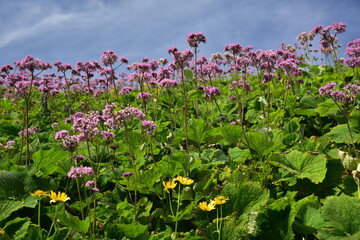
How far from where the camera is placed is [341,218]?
1891 millimetres

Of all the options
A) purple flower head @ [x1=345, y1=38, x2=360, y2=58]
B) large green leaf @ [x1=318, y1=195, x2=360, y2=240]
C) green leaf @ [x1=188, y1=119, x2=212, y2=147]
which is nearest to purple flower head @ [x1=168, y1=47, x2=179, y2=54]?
green leaf @ [x1=188, y1=119, x2=212, y2=147]

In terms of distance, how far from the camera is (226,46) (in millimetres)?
5027

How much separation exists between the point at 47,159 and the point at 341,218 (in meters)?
2.57

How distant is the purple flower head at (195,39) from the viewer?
4.45 metres

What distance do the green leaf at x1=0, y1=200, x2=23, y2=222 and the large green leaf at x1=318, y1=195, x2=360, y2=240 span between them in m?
2.15

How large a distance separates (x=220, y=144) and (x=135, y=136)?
4.28ft

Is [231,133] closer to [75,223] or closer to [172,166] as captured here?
[172,166]

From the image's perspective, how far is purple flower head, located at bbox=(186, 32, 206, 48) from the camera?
4446 mm

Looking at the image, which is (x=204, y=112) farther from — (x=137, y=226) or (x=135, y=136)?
(x=137, y=226)

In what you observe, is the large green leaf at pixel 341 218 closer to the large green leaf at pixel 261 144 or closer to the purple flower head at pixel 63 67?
the large green leaf at pixel 261 144

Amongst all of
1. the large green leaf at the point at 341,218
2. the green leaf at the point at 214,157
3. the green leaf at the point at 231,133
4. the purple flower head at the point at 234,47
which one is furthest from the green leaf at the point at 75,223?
the purple flower head at the point at 234,47

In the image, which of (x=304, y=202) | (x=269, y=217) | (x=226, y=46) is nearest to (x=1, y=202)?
(x=269, y=217)

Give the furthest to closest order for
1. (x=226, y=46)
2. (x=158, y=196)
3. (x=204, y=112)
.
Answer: (x=204, y=112) → (x=226, y=46) → (x=158, y=196)

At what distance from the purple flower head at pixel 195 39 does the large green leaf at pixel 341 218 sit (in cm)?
306
